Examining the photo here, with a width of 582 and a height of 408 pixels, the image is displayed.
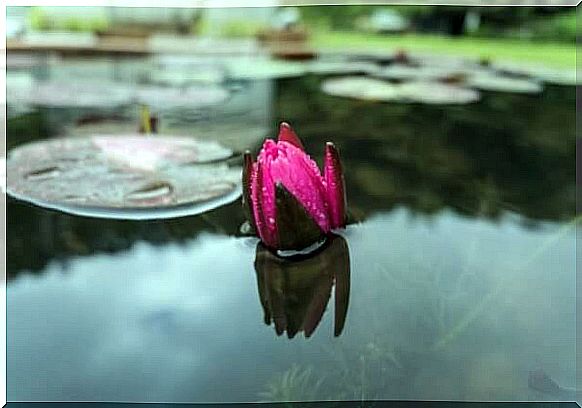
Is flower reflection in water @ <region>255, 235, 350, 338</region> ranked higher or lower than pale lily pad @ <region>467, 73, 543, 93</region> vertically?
lower

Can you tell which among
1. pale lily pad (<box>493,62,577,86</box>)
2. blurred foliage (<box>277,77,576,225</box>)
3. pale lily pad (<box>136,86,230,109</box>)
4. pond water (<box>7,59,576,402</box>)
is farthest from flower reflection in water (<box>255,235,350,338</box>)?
pale lily pad (<box>493,62,577,86</box>)

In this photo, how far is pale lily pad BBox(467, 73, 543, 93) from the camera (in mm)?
1427

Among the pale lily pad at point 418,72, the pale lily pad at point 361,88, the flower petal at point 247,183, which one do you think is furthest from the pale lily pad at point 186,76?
the flower petal at point 247,183

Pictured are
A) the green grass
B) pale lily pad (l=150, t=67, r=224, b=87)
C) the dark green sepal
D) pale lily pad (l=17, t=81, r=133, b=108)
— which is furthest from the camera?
the green grass

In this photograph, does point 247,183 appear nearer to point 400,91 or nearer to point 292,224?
point 292,224

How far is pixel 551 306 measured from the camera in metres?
0.62

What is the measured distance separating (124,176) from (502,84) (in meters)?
0.88

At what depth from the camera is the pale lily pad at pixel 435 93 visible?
1331 millimetres

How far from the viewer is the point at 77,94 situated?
134cm

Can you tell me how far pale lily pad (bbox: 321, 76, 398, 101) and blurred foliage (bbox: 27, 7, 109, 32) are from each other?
483 millimetres

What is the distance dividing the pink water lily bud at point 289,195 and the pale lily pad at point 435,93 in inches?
26.0

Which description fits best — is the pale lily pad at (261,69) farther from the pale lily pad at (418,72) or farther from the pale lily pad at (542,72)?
the pale lily pad at (542,72)

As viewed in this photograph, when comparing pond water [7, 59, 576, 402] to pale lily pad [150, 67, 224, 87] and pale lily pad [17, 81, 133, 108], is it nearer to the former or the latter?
pale lily pad [17, 81, 133, 108]

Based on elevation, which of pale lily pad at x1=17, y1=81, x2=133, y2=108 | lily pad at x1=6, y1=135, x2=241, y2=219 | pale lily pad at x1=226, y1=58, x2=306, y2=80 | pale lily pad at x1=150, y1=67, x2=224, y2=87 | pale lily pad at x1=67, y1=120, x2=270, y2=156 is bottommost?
lily pad at x1=6, y1=135, x2=241, y2=219
